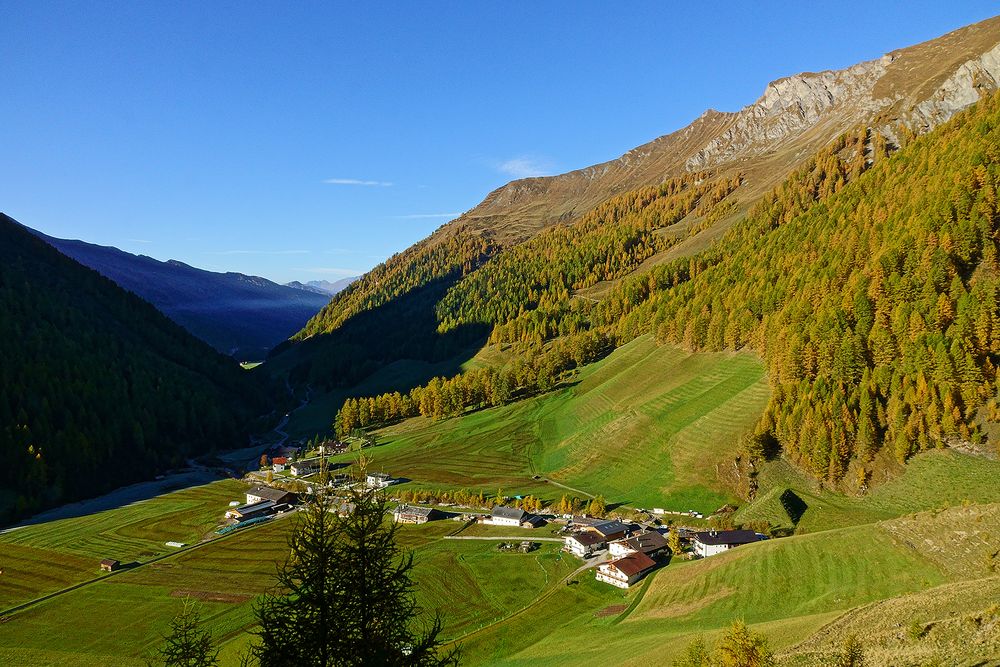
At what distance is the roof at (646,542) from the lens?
7331 cm

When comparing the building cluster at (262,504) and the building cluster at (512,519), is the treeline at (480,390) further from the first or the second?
the building cluster at (512,519)

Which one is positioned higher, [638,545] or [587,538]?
[587,538]

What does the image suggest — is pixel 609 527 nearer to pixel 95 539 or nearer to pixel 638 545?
pixel 638 545

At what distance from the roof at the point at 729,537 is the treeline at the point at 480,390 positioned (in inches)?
3426

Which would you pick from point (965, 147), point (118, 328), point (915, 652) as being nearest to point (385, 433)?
point (118, 328)

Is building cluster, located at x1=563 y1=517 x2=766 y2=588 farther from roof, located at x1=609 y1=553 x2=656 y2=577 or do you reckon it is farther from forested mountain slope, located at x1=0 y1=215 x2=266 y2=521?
forested mountain slope, located at x1=0 y1=215 x2=266 y2=521

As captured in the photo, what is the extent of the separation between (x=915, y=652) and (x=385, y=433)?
148958 millimetres

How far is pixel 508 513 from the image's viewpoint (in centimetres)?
9350

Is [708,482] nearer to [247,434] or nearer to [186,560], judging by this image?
[186,560]

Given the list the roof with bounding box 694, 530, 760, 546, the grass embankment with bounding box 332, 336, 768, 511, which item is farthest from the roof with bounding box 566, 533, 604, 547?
the grass embankment with bounding box 332, 336, 768, 511

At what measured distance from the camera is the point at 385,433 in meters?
165

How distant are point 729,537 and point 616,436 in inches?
1876

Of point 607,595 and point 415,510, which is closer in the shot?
point 607,595

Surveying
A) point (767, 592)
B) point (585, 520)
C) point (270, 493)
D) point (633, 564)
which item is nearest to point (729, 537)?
point (633, 564)
